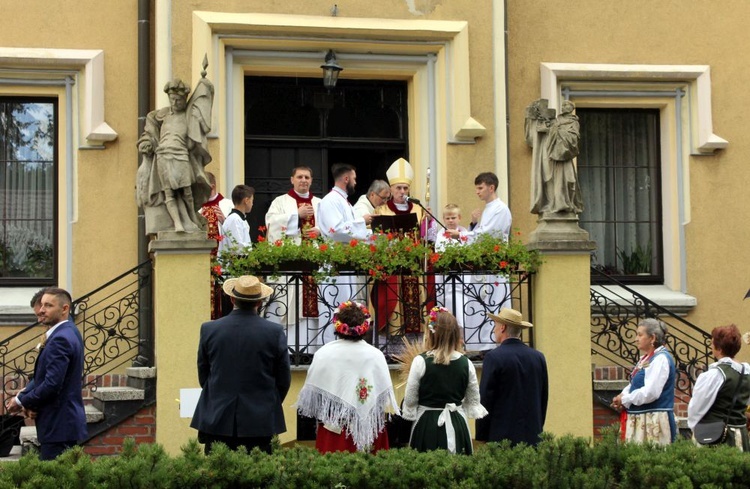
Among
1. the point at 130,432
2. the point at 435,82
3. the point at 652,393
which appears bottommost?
the point at 130,432

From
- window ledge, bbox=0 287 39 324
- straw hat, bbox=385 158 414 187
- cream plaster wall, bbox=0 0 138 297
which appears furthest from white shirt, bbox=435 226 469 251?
window ledge, bbox=0 287 39 324

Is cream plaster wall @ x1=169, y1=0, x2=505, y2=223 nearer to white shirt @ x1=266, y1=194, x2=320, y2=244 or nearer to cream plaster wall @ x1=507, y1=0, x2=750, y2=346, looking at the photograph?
cream plaster wall @ x1=507, y1=0, x2=750, y2=346

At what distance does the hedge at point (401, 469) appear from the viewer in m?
7.33

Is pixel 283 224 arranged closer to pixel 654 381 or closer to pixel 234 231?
pixel 234 231

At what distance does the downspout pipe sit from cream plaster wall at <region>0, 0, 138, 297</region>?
0.13 meters

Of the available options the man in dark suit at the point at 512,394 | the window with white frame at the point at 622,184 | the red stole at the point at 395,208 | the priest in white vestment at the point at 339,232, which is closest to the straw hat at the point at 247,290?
the man in dark suit at the point at 512,394

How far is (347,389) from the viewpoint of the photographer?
32.7ft

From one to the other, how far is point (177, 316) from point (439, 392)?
11.2 feet

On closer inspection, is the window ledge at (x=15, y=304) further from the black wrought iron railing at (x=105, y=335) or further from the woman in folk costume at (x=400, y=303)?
the woman in folk costume at (x=400, y=303)

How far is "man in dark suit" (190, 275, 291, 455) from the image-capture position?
30.0 feet

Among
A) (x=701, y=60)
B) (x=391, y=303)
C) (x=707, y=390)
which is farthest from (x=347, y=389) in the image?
(x=701, y=60)

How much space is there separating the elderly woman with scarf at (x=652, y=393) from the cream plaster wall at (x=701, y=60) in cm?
512

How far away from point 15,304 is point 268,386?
20.6ft

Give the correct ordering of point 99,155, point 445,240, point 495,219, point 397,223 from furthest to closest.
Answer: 1. point 99,155
2. point 495,219
3. point 445,240
4. point 397,223
